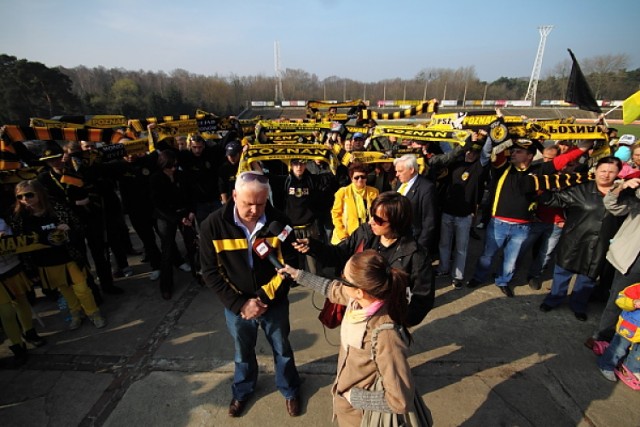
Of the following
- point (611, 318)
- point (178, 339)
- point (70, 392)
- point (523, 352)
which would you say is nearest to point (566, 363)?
point (523, 352)

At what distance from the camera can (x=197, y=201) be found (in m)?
5.84

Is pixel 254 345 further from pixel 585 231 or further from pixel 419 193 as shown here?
pixel 585 231

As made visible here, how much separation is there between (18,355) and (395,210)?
4662mm

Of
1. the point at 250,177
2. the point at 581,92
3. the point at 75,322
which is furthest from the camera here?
the point at 581,92

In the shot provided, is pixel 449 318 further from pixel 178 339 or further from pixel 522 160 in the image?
pixel 178 339

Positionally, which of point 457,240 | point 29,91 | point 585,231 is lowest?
point 457,240

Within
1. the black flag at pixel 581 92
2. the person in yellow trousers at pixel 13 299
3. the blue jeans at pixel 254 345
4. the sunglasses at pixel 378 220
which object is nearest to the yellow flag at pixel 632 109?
the black flag at pixel 581 92

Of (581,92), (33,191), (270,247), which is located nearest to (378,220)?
(270,247)

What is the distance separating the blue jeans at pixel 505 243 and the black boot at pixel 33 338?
20.6ft

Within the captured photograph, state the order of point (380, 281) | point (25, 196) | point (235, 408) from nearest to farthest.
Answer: point (380, 281) → point (235, 408) → point (25, 196)

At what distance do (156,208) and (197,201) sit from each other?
3.73ft

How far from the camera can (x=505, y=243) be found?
15.5 ft

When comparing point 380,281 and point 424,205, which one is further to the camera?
point 424,205

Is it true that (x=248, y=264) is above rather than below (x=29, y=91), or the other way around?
below
